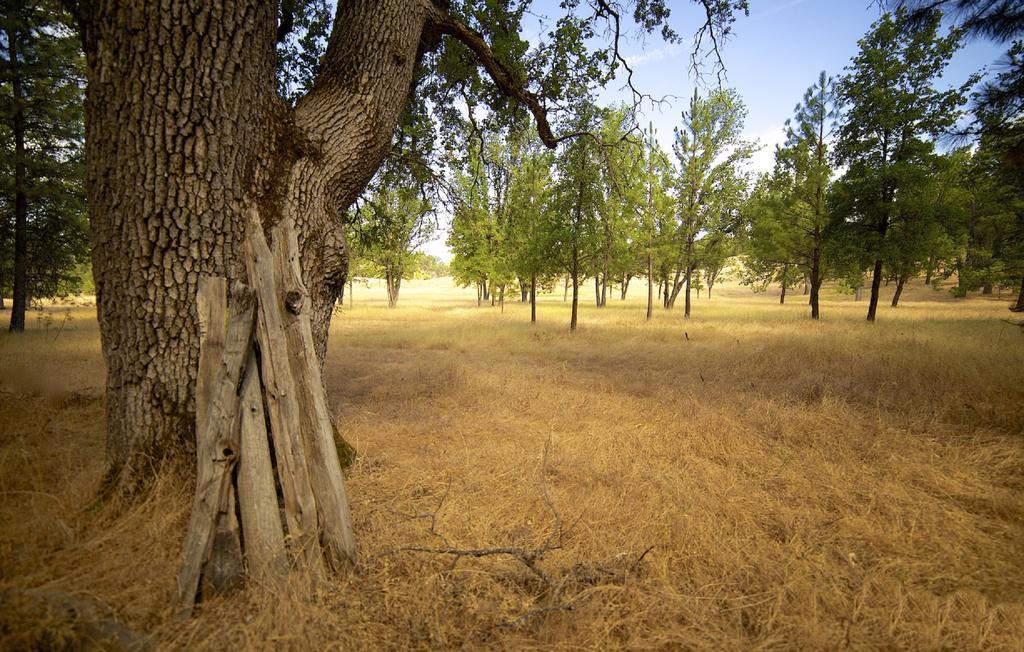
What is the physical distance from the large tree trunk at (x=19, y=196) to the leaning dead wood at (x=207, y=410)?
53.5 feet

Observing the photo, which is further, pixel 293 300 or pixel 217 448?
pixel 293 300

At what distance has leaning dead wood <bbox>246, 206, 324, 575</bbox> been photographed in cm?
230

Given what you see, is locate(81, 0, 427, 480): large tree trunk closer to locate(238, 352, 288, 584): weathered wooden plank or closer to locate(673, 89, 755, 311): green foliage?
locate(238, 352, 288, 584): weathered wooden plank

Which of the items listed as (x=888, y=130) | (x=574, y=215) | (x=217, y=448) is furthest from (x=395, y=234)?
(x=888, y=130)

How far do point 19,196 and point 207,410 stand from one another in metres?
18.2

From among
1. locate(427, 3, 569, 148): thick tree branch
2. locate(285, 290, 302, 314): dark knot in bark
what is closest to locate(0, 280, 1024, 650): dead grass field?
locate(285, 290, 302, 314): dark knot in bark

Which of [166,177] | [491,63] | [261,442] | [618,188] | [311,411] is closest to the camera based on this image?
[261,442]

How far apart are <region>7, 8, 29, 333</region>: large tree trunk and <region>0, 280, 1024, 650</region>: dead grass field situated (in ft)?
36.3

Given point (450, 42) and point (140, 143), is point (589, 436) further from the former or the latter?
point (450, 42)

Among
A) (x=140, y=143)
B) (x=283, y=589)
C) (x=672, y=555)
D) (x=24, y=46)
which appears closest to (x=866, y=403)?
(x=672, y=555)

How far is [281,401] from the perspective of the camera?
2373 millimetres

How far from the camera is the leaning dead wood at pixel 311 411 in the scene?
92.4 inches

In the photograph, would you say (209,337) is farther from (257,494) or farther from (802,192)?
(802,192)

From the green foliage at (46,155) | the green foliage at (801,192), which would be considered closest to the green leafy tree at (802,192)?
the green foliage at (801,192)
